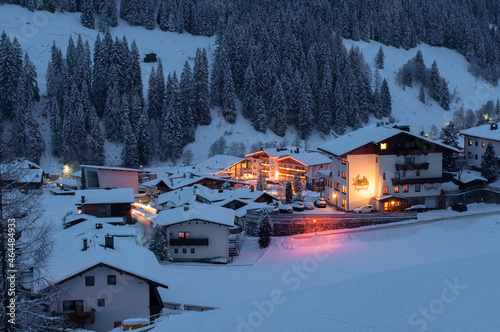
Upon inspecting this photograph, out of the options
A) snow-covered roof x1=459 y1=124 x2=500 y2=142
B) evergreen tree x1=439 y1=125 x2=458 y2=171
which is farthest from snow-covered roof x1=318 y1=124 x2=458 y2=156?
snow-covered roof x1=459 y1=124 x2=500 y2=142

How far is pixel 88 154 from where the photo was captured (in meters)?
84.5

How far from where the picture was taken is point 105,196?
2016 inches

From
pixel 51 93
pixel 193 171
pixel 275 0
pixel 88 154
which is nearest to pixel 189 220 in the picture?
pixel 193 171

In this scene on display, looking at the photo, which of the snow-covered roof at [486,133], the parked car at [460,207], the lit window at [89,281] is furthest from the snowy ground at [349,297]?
the snow-covered roof at [486,133]

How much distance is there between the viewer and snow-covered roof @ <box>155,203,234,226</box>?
42.7 meters

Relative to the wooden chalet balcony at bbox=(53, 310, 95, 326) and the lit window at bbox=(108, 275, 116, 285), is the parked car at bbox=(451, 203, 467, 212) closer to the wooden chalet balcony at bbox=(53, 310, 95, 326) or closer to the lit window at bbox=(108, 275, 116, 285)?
the lit window at bbox=(108, 275, 116, 285)

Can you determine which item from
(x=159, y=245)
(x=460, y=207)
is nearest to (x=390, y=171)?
(x=460, y=207)

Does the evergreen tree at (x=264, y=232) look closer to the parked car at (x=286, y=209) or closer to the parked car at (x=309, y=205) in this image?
the parked car at (x=286, y=209)

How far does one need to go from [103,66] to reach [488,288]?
87.1 meters

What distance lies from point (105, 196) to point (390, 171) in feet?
89.5

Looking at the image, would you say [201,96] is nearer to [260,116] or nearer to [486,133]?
[260,116]

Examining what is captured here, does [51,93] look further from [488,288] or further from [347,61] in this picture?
[488,288]

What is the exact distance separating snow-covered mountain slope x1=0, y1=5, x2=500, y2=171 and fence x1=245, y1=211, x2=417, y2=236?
42763 millimetres

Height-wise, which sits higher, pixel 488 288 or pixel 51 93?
pixel 51 93
